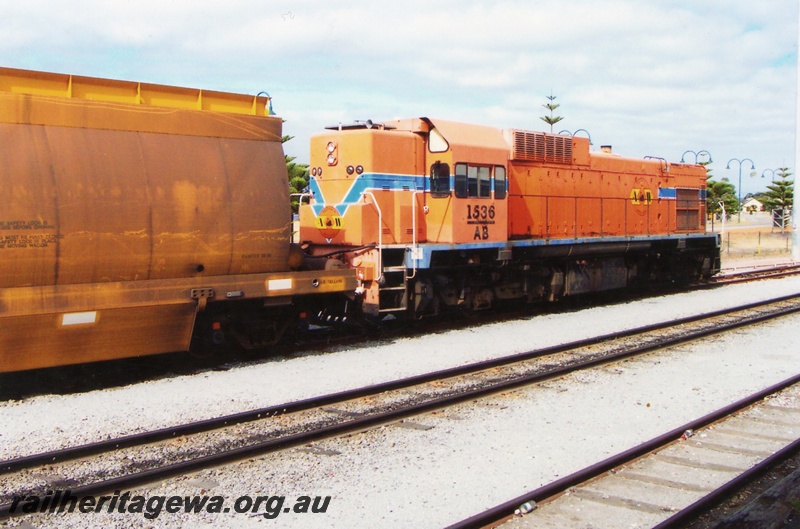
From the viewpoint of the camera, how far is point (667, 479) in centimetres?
604

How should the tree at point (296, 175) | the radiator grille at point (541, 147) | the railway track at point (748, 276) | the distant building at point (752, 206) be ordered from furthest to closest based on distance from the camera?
the distant building at point (752, 206)
the tree at point (296, 175)
the railway track at point (748, 276)
the radiator grille at point (541, 147)

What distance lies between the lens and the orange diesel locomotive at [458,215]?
42.4ft

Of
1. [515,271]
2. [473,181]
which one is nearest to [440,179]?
[473,181]

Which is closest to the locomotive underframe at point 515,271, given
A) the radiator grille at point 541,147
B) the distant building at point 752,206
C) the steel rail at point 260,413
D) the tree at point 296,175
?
the radiator grille at point 541,147

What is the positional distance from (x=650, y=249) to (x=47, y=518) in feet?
55.0

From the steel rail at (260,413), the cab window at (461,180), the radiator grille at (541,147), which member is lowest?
the steel rail at (260,413)

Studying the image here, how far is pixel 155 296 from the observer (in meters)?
8.98

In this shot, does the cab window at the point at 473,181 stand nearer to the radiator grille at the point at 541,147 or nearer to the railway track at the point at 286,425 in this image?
the radiator grille at the point at 541,147

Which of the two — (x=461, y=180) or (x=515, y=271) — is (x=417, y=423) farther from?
(x=515, y=271)

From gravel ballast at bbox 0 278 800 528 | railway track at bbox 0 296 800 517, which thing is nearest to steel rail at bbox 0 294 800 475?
railway track at bbox 0 296 800 517

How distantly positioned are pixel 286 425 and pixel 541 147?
34.6 feet

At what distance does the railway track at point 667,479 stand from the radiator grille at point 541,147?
8.62m

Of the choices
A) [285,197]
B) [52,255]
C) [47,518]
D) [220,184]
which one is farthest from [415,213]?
[47,518]

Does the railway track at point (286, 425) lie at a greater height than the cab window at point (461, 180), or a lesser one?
lesser
